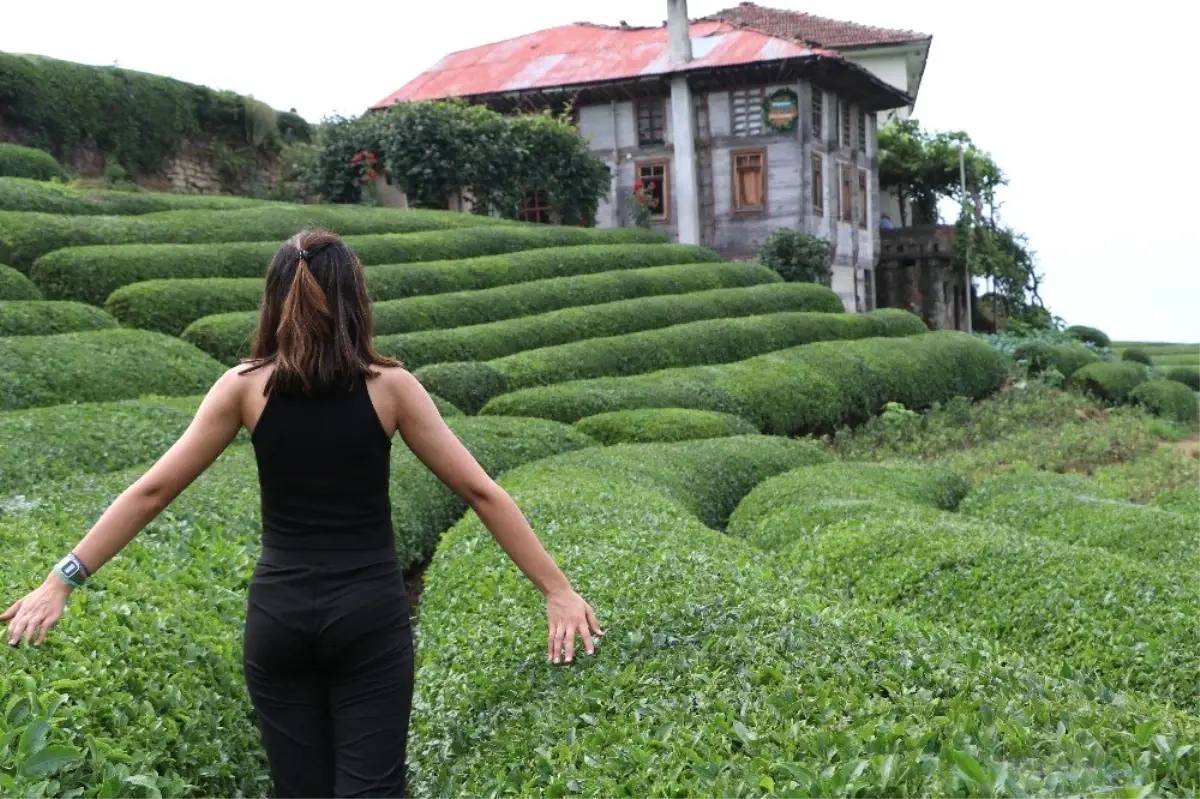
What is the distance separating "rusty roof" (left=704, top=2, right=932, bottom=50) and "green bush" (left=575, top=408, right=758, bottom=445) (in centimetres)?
2669

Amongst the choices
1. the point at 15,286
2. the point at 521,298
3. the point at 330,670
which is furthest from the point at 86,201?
the point at 330,670

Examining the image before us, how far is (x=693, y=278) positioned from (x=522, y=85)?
493 inches

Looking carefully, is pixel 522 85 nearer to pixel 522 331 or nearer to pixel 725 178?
pixel 725 178

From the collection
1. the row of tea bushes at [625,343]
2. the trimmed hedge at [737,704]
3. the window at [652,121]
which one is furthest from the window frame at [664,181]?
the trimmed hedge at [737,704]

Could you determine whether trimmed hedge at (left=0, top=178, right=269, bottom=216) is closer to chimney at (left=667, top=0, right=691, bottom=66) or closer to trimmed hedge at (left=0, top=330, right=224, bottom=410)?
trimmed hedge at (left=0, top=330, right=224, bottom=410)

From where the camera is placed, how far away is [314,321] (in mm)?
3658

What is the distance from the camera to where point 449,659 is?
6.30 meters

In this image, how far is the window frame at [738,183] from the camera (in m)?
34.6

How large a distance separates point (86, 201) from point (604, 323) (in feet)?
32.6

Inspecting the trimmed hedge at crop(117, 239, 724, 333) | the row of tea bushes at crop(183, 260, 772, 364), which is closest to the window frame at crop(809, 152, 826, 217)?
the trimmed hedge at crop(117, 239, 724, 333)

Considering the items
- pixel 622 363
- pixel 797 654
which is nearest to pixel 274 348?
pixel 797 654

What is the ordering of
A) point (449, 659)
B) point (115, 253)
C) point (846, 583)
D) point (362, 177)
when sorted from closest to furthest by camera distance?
point (449, 659) < point (846, 583) < point (115, 253) < point (362, 177)

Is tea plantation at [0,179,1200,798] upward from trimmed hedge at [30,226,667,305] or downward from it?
downward

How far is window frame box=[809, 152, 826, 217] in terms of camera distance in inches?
1363
